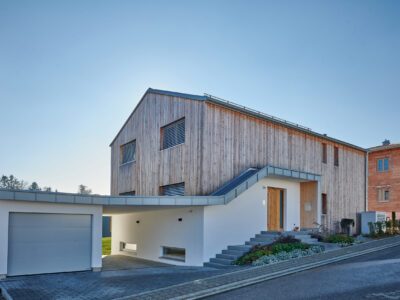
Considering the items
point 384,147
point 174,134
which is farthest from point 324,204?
point 384,147

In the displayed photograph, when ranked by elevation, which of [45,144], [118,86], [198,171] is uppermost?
[118,86]

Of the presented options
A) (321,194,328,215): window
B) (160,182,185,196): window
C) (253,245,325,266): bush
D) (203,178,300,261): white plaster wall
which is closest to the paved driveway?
(253,245,325,266): bush

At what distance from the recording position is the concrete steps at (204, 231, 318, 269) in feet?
44.9

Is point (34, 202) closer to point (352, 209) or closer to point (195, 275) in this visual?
point (195, 275)

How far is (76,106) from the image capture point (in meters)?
17.2

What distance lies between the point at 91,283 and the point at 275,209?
31.9 feet

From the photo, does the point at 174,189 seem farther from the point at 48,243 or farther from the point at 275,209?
the point at 48,243

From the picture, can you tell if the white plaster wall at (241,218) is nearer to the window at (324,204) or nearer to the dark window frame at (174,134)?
the window at (324,204)

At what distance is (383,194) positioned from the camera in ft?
102

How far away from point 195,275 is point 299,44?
11.2 m

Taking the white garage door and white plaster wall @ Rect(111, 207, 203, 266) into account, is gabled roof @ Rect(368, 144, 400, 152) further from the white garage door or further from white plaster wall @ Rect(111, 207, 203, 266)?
the white garage door

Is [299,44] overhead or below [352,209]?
overhead

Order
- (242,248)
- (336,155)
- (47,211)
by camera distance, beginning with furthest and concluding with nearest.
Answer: (336,155), (242,248), (47,211)

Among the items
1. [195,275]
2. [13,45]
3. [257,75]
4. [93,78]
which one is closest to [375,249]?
[195,275]
